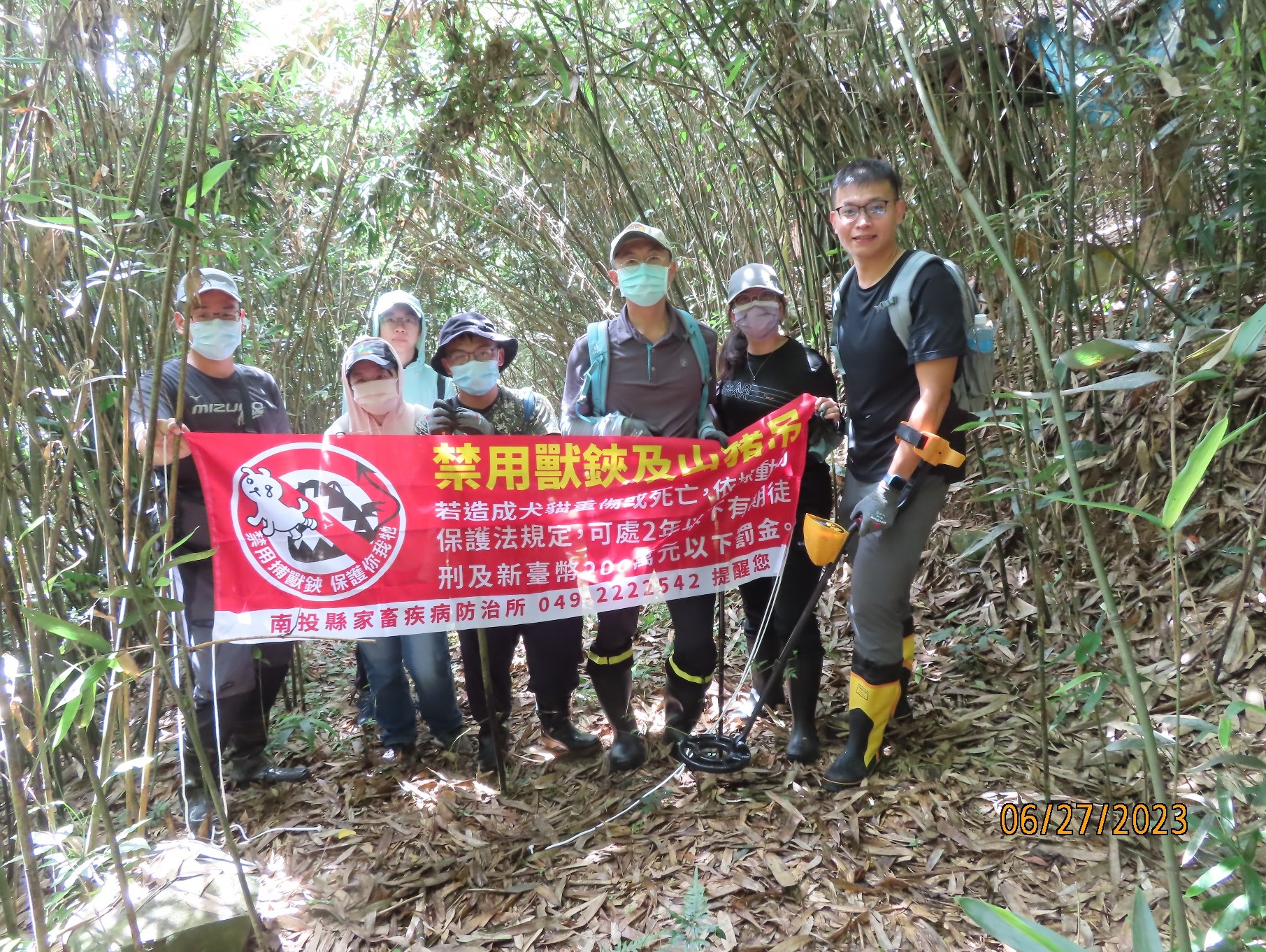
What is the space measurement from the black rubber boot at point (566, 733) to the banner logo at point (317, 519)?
0.91 metres

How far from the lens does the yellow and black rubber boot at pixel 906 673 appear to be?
2.65 metres

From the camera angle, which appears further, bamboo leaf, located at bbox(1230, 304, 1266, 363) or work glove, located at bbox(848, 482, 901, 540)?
work glove, located at bbox(848, 482, 901, 540)

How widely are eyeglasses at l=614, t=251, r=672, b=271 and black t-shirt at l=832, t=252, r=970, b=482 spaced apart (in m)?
0.64

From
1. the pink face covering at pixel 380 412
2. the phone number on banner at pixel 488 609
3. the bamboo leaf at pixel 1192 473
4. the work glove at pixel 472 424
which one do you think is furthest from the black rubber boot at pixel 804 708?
the bamboo leaf at pixel 1192 473

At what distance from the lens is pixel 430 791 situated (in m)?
2.79

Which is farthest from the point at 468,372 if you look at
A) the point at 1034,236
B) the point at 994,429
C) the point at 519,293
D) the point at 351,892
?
the point at 519,293

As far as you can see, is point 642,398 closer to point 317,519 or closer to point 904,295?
point 904,295

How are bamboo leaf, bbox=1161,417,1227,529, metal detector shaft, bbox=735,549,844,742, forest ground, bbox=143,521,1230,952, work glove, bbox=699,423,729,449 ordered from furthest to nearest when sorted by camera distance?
1. work glove, bbox=699,423,729,449
2. metal detector shaft, bbox=735,549,844,742
3. forest ground, bbox=143,521,1230,952
4. bamboo leaf, bbox=1161,417,1227,529

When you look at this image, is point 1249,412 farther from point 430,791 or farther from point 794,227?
point 430,791

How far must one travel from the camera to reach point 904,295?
226 cm

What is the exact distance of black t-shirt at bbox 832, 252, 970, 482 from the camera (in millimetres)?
2227

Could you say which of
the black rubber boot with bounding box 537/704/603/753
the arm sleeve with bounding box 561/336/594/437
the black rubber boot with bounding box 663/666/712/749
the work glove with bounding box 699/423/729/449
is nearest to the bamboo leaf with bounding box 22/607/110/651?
the arm sleeve with bounding box 561/336/594/437

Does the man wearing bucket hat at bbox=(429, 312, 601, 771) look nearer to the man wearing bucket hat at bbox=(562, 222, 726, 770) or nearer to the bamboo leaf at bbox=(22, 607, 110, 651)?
the man wearing bucket hat at bbox=(562, 222, 726, 770)

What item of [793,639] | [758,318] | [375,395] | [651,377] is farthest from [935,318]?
[375,395]
